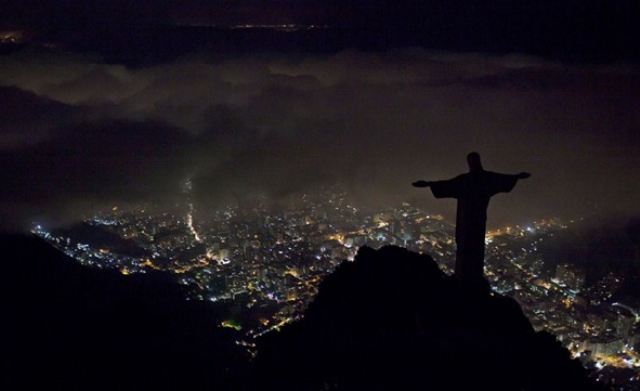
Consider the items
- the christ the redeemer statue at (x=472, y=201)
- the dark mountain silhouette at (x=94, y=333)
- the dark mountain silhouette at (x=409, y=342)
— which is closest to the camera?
the dark mountain silhouette at (x=409, y=342)

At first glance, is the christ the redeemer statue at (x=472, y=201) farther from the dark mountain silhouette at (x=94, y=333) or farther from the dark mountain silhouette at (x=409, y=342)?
the dark mountain silhouette at (x=94, y=333)

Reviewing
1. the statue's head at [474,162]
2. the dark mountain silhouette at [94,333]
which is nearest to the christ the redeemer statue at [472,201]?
the statue's head at [474,162]

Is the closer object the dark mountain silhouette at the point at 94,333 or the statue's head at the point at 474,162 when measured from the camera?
the dark mountain silhouette at the point at 94,333

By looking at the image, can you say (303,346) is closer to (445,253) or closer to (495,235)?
(445,253)

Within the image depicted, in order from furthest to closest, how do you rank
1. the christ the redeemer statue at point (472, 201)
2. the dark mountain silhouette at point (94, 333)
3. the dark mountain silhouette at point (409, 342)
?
the christ the redeemer statue at point (472, 201) < the dark mountain silhouette at point (94, 333) < the dark mountain silhouette at point (409, 342)

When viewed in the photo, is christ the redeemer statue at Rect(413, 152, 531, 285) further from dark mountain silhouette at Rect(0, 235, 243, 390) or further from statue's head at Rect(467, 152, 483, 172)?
dark mountain silhouette at Rect(0, 235, 243, 390)

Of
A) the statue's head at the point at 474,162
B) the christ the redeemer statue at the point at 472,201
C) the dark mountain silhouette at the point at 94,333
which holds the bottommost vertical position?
the dark mountain silhouette at the point at 94,333

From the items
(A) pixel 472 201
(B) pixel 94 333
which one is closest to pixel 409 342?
(A) pixel 472 201
